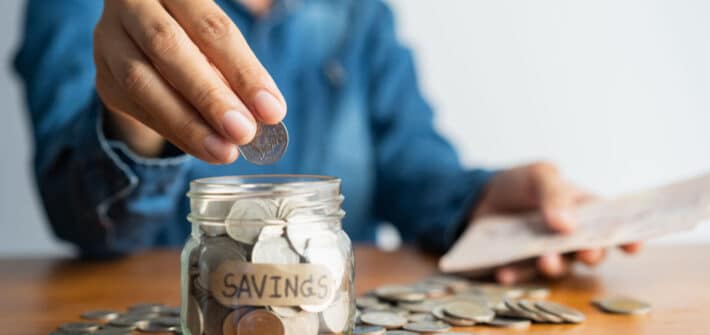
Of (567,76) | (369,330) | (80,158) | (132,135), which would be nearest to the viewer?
(369,330)

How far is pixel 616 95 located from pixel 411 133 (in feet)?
3.87

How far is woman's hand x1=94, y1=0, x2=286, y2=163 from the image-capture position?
2.06 feet

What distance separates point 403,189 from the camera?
1.72 m

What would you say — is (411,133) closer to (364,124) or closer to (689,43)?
(364,124)

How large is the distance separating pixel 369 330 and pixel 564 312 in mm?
233

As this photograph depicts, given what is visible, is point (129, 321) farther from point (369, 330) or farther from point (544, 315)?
point (544, 315)

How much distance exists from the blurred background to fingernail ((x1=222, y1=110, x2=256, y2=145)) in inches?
79.4

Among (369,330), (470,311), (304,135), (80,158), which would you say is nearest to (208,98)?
(369,330)

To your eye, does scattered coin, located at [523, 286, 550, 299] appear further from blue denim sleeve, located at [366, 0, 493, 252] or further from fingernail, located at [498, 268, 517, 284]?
blue denim sleeve, located at [366, 0, 493, 252]

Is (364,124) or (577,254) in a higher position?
(364,124)

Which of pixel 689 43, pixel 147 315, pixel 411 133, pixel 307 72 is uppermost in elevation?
pixel 689 43

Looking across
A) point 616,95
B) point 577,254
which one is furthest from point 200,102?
point 616,95

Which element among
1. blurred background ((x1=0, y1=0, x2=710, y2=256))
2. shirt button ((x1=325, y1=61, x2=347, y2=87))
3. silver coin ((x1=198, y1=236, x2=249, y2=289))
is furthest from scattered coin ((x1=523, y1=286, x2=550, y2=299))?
blurred background ((x1=0, y1=0, x2=710, y2=256))

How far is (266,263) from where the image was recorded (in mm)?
600
